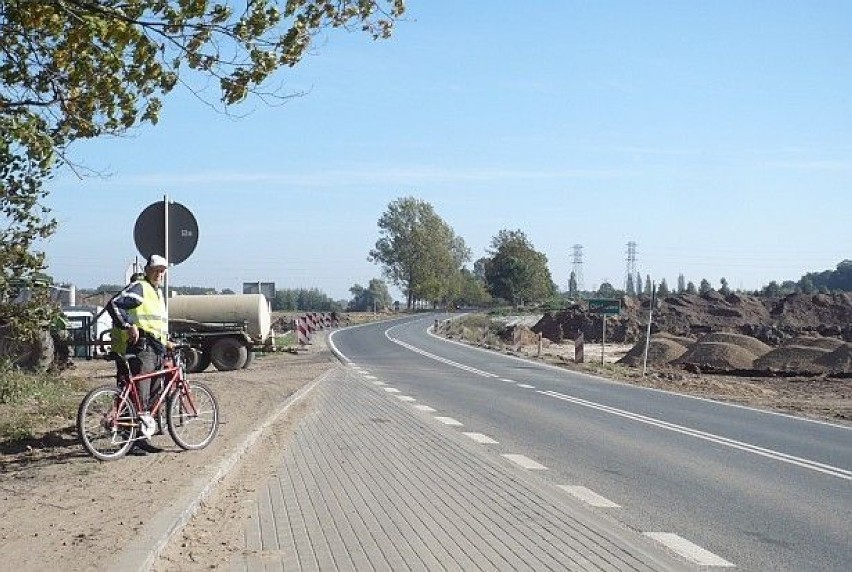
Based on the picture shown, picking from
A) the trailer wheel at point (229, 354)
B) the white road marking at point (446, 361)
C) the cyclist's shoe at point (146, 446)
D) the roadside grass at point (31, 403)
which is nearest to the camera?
the cyclist's shoe at point (146, 446)

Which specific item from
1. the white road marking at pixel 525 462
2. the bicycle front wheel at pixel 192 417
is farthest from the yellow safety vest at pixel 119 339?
the white road marking at pixel 525 462

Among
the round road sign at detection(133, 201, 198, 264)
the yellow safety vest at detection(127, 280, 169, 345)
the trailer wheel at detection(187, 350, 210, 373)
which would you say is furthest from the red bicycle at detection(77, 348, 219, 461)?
the trailer wheel at detection(187, 350, 210, 373)

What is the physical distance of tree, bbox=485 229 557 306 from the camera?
5753 inches

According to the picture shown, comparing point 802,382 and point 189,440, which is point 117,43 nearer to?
point 189,440

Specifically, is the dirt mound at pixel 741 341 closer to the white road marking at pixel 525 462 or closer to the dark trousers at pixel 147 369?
the white road marking at pixel 525 462

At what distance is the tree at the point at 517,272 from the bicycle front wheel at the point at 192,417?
13439 centimetres

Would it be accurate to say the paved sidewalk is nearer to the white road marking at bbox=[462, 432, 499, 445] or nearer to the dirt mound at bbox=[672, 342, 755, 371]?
the white road marking at bbox=[462, 432, 499, 445]

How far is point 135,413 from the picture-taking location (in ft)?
33.3

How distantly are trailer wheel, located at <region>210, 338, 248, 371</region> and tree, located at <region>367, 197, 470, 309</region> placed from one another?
12711 centimetres

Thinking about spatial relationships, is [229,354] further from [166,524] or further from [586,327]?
[586,327]

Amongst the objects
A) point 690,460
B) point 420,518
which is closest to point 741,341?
point 690,460

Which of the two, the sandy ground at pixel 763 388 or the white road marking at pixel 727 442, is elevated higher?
the white road marking at pixel 727 442

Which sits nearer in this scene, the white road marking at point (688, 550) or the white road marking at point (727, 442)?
the white road marking at point (688, 550)

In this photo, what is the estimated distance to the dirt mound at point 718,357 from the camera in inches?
1663
